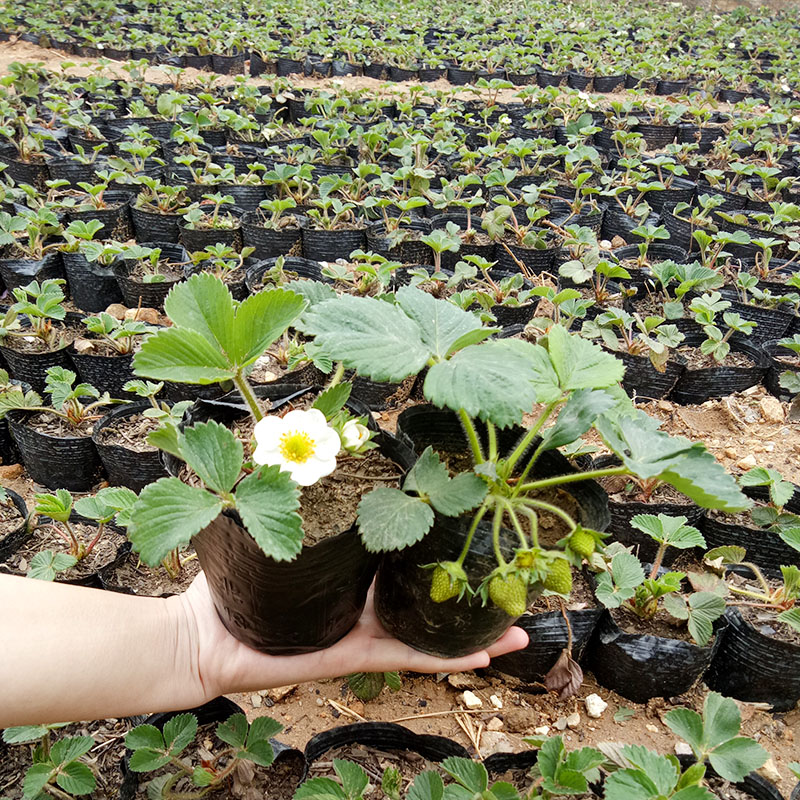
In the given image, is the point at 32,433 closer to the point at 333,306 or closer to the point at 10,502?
the point at 10,502

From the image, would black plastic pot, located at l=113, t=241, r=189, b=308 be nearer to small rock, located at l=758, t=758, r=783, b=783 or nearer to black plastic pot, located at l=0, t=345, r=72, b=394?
black plastic pot, located at l=0, t=345, r=72, b=394

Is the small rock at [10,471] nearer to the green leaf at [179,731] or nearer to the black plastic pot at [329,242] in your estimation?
the green leaf at [179,731]

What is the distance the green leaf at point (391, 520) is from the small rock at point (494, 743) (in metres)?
0.91

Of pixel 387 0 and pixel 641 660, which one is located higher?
pixel 387 0

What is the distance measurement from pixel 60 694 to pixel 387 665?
0.49 metres

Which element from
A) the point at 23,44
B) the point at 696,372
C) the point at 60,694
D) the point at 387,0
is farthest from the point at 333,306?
the point at 387,0

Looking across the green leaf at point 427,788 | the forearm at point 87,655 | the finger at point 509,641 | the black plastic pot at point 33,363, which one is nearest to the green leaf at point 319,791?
the green leaf at point 427,788

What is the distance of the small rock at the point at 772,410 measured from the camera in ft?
8.16

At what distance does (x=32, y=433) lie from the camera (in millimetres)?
2115

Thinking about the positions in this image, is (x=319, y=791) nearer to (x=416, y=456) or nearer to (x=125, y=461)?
(x=416, y=456)

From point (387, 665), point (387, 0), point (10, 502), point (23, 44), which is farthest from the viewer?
point (387, 0)

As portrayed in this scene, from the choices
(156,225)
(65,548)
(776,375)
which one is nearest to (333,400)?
(65,548)

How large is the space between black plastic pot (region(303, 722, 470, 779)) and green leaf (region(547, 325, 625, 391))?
0.80 metres

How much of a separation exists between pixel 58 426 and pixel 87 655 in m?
1.45
